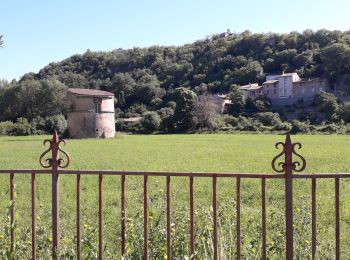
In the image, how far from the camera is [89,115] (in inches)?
2275

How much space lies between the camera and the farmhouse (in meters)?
93.9

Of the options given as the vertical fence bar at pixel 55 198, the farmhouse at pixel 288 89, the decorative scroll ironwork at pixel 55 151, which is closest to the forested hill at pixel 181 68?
the farmhouse at pixel 288 89

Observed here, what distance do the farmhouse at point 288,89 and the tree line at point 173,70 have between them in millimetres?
4869

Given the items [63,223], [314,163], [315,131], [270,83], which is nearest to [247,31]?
[270,83]

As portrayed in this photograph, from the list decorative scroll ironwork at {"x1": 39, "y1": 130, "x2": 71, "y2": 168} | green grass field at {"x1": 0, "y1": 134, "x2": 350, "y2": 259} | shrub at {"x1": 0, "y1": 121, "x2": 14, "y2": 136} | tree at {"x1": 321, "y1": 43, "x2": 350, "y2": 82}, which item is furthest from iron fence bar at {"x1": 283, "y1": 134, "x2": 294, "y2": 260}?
tree at {"x1": 321, "y1": 43, "x2": 350, "y2": 82}

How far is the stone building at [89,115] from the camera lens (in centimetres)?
5784

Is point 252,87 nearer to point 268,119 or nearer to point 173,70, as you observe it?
point 173,70

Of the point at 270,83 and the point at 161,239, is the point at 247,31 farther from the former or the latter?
the point at 161,239

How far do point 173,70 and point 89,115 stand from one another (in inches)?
2707

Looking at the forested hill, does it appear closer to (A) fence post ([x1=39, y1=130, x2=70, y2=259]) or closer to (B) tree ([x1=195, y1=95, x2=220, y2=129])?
(B) tree ([x1=195, y1=95, x2=220, y2=129])

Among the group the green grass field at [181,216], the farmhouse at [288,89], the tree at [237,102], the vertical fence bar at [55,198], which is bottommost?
the green grass field at [181,216]

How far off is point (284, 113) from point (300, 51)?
132 ft

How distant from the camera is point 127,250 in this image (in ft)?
13.0

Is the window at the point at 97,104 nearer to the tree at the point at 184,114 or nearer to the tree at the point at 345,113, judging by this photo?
the tree at the point at 184,114
